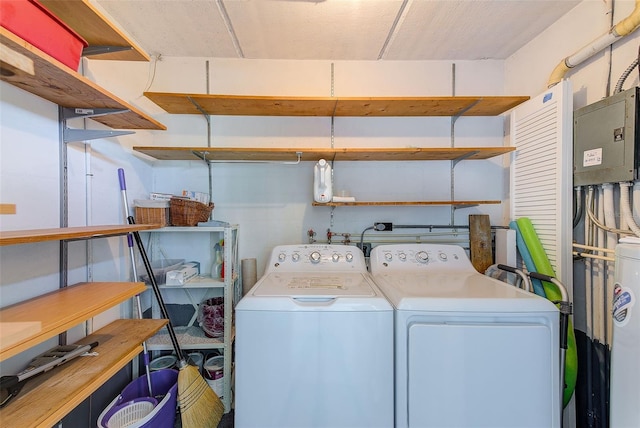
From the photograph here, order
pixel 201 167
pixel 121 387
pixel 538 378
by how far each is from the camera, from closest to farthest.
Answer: pixel 538 378, pixel 121 387, pixel 201 167

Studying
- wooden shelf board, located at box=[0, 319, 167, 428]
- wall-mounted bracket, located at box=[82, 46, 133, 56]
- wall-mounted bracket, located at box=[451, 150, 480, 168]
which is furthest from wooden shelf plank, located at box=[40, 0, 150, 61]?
wall-mounted bracket, located at box=[451, 150, 480, 168]

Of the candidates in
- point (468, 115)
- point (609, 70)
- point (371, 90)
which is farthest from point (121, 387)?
point (609, 70)

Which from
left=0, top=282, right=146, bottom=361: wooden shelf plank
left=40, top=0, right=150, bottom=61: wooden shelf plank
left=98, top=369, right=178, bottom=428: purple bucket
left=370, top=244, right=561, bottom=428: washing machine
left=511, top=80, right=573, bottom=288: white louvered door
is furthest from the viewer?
left=511, top=80, right=573, bottom=288: white louvered door

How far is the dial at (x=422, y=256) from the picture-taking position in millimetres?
1804

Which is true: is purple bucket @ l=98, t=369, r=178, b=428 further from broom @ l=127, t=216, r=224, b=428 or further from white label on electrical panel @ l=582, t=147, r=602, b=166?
white label on electrical panel @ l=582, t=147, r=602, b=166

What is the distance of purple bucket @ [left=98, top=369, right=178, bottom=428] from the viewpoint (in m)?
1.38

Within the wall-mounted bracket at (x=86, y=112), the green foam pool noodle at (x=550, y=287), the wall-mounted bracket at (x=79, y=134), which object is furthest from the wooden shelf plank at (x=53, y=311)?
the green foam pool noodle at (x=550, y=287)

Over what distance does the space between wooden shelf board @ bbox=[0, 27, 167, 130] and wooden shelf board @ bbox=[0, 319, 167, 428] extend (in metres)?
1.16

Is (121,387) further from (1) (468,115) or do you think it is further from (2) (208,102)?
(1) (468,115)

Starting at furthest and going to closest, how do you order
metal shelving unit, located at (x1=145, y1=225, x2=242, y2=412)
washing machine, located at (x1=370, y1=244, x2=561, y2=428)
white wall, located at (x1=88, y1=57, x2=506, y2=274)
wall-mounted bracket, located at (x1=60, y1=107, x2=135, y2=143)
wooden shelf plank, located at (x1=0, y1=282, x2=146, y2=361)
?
white wall, located at (x1=88, y1=57, x2=506, y2=274) → metal shelving unit, located at (x1=145, y1=225, x2=242, y2=412) → wall-mounted bracket, located at (x1=60, y1=107, x2=135, y2=143) → washing machine, located at (x1=370, y1=244, x2=561, y2=428) → wooden shelf plank, located at (x1=0, y1=282, x2=146, y2=361)

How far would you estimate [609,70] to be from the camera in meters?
1.47

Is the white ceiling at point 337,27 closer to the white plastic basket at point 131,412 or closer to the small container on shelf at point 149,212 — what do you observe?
the small container on shelf at point 149,212

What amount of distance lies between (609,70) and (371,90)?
142cm

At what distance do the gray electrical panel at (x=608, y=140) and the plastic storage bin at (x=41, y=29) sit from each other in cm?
250
